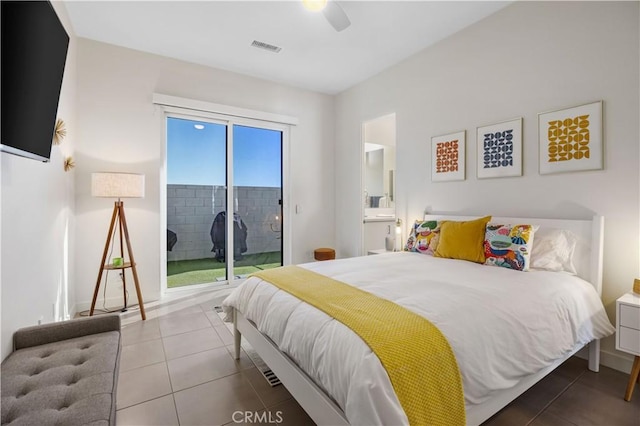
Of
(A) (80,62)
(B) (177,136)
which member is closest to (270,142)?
(B) (177,136)

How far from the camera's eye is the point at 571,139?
93.2 inches

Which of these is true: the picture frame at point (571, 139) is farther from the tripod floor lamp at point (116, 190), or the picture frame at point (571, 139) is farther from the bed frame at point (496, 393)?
the tripod floor lamp at point (116, 190)

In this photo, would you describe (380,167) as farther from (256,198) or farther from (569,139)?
(569,139)

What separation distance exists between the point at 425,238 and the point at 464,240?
→ 454 millimetres

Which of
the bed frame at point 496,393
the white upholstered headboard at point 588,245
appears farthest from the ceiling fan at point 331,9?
the white upholstered headboard at point 588,245

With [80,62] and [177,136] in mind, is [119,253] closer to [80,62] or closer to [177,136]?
[177,136]

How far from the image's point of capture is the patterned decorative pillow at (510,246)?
7.58 feet

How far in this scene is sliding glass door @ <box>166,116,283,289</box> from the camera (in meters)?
3.94

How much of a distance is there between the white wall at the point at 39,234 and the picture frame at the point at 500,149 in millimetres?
3567

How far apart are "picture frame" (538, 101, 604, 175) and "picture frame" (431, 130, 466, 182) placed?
727 millimetres

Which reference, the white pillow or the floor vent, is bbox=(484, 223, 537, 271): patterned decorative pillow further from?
the floor vent

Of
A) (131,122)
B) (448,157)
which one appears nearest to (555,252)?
(448,157)

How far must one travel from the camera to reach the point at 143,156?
3.58m

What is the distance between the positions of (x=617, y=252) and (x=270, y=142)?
160 inches
